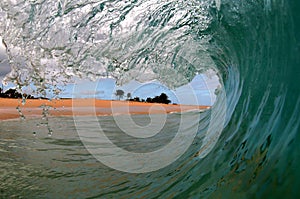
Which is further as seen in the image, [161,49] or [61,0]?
[161,49]

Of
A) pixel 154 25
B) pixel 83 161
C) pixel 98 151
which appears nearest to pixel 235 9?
pixel 154 25

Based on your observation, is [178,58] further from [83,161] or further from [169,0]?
[83,161]

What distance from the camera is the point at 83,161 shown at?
17.2 feet

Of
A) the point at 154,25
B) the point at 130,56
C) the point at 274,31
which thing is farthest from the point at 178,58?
the point at 274,31

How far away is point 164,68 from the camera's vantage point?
7883 mm

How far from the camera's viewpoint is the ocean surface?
8.05 ft

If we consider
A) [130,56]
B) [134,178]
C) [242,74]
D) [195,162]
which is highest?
[130,56]

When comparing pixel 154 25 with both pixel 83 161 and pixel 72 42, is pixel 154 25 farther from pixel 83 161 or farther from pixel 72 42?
pixel 83 161

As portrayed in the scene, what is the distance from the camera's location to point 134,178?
Answer: 4.18m

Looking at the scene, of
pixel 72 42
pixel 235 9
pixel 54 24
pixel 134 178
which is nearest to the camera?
pixel 235 9

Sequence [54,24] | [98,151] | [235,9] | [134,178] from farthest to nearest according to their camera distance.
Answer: [98,151]
[54,24]
[134,178]
[235,9]

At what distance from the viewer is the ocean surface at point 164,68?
8.05 ft

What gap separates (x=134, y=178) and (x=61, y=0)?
2.61 metres

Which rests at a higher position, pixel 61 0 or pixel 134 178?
pixel 61 0
